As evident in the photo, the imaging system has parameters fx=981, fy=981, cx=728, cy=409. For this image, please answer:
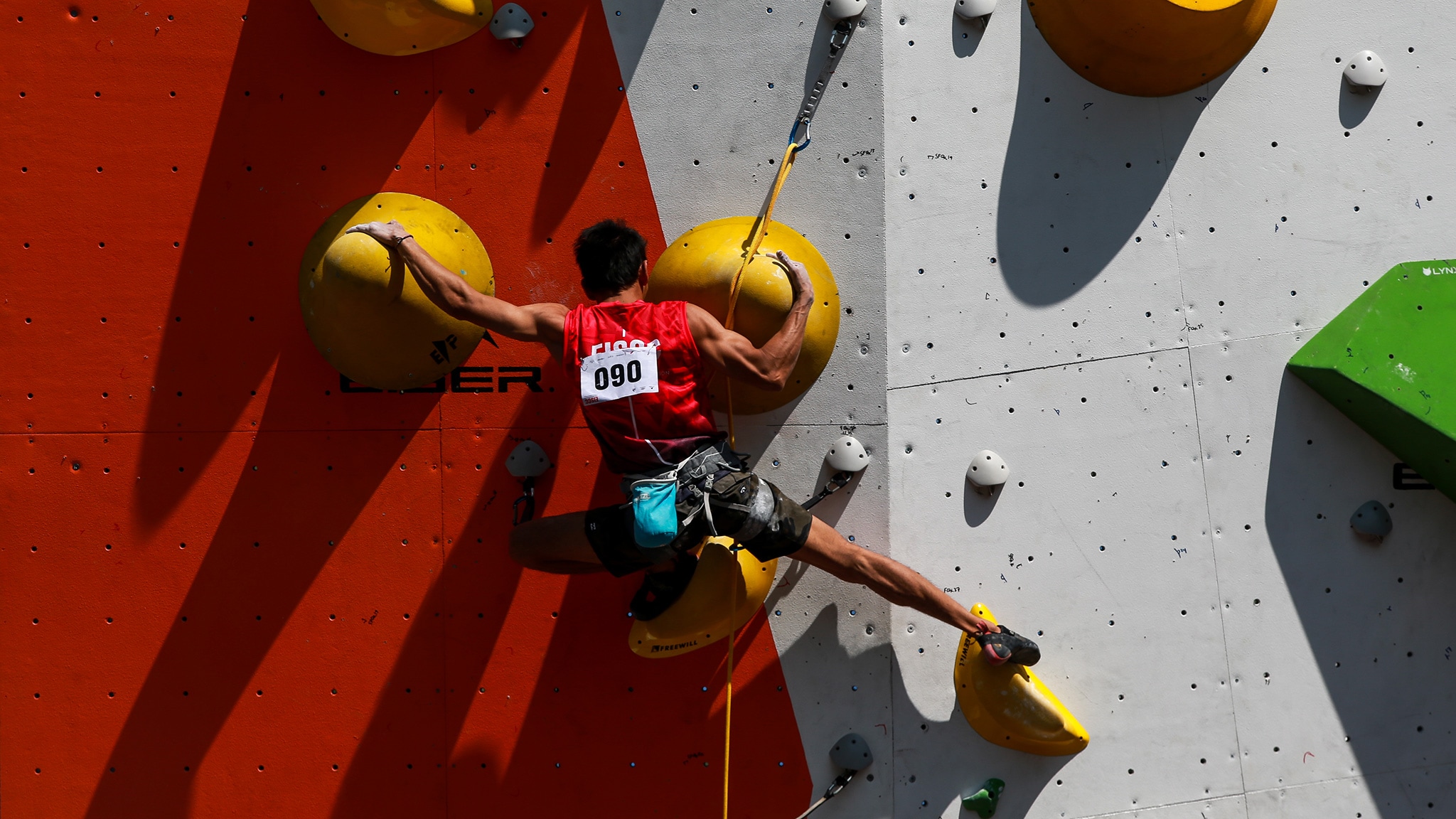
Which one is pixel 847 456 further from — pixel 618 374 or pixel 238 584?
pixel 238 584

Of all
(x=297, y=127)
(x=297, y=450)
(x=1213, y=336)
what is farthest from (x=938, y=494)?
(x=297, y=127)

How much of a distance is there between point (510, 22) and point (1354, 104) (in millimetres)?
2539

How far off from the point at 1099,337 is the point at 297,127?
2.43 metres

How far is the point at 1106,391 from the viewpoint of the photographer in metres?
2.94

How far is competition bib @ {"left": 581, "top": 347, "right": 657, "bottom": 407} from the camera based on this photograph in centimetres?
235

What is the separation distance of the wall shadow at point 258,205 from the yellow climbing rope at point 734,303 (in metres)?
1.07

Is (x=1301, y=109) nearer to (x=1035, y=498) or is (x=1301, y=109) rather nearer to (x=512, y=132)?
(x=1035, y=498)

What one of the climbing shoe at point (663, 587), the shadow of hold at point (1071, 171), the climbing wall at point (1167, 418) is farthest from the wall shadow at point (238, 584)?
the shadow of hold at point (1071, 171)

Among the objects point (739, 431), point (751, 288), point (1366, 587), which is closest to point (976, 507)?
point (739, 431)

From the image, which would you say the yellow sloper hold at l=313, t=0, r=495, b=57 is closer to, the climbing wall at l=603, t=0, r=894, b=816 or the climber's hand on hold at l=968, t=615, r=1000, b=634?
the climbing wall at l=603, t=0, r=894, b=816

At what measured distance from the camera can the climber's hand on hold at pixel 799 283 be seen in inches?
95.8

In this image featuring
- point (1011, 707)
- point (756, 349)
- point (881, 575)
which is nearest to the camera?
point (756, 349)

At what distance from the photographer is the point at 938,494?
292 cm

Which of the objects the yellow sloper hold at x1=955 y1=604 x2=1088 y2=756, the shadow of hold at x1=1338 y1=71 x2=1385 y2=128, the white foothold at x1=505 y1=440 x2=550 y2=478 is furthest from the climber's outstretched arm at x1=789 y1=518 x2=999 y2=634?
the shadow of hold at x1=1338 y1=71 x2=1385 y2=128
